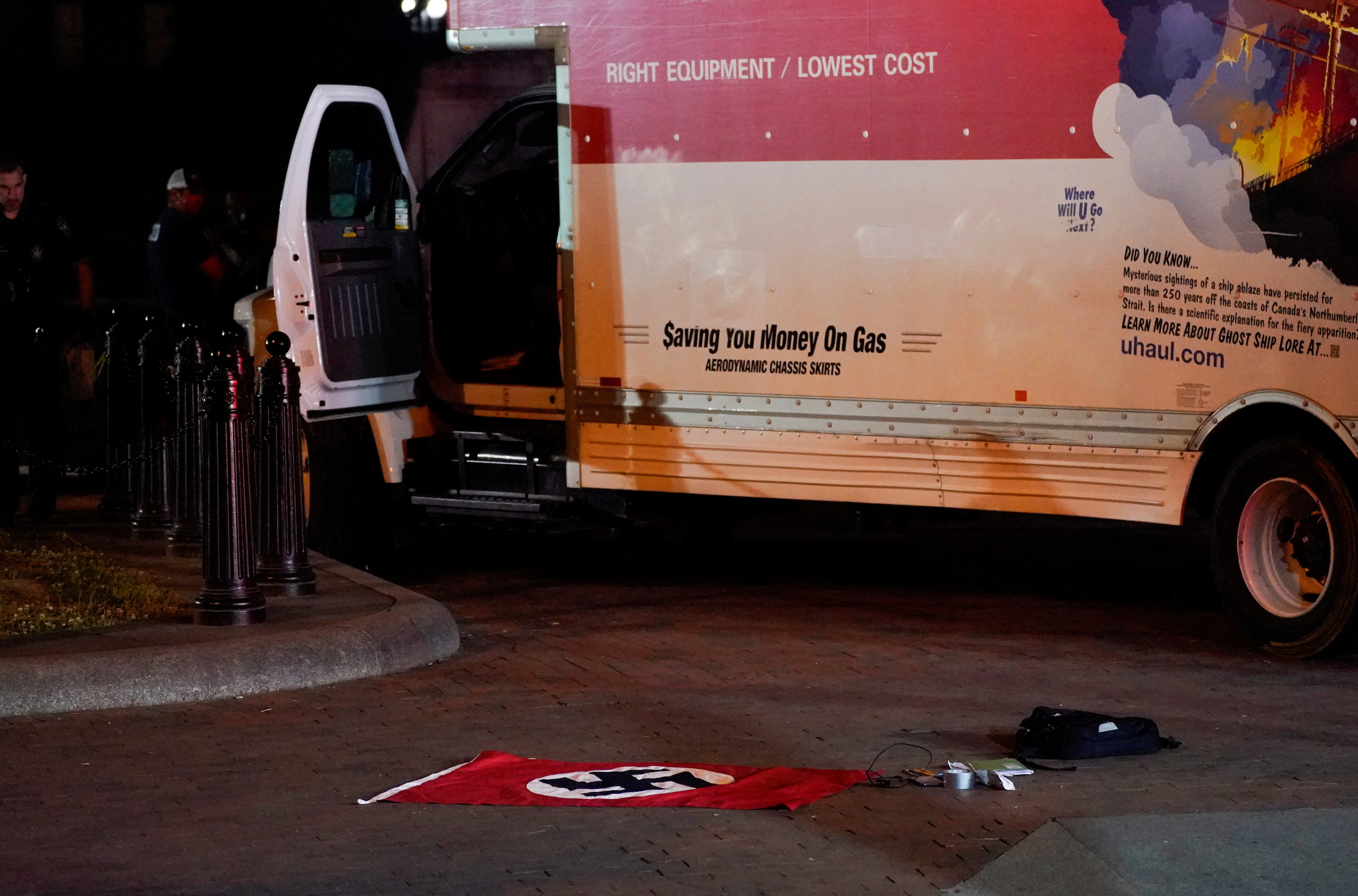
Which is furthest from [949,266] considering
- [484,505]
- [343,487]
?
[343,487]

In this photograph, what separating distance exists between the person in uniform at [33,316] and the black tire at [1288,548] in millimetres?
6943

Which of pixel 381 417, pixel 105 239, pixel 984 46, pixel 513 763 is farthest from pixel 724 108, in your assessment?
pixel 105 239

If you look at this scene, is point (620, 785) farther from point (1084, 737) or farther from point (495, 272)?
point (495, 272)

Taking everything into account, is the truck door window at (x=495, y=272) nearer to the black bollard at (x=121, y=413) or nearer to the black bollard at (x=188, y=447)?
the black bollard at (x=188, y=447)

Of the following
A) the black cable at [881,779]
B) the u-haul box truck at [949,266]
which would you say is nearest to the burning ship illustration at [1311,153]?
the u-haul box truck at [949,266]

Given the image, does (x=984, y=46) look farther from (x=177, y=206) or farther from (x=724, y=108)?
(x=177, y=206)

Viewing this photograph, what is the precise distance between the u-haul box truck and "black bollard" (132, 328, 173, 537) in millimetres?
1094

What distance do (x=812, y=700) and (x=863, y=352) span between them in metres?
2.11

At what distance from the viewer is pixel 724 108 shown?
8.84 metres

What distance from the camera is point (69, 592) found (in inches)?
337

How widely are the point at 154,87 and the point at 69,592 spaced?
59.7ft

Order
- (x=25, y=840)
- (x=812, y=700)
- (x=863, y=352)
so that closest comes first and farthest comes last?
(x=25, y=840), (x=812, y=700), (x=863, y=352)

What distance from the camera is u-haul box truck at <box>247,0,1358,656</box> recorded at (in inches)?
307

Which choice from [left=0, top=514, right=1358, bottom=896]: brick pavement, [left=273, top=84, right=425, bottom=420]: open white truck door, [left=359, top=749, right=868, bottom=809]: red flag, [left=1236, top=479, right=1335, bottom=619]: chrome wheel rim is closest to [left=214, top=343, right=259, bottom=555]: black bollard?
[left=0, top=514, right=1358, bottom=896]: brick pavement
